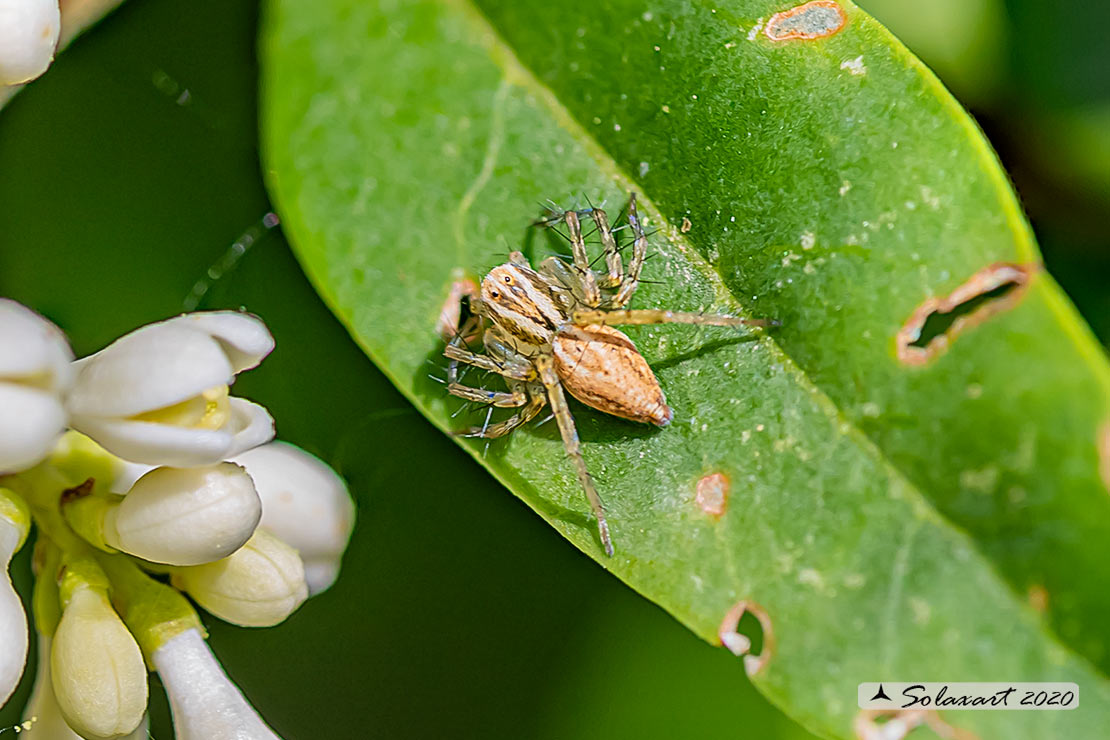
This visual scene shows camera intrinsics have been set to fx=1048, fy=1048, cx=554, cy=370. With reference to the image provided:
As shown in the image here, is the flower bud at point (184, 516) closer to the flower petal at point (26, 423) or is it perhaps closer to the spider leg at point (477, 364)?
the flower petal at point (26, 423)

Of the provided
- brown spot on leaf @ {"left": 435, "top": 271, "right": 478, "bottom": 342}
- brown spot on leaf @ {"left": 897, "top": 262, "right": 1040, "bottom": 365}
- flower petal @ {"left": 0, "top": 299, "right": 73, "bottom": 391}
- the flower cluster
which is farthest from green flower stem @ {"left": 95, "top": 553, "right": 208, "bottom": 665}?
brown spot on leaf @ {"left": 897, "top": 262, "right": 1040, "bottom": 365}

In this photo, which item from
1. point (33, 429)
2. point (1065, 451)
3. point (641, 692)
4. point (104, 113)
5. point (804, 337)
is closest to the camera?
point (33, 429)

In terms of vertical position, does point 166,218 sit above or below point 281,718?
above

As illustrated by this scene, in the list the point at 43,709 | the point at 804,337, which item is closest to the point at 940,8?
the point at 804,337

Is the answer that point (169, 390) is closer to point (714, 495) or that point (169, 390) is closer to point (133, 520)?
point (133, 520)

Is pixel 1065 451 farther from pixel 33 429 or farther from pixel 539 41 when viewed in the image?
pixel 33 429

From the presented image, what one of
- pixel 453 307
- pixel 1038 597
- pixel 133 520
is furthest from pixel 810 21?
pixel 133 520
